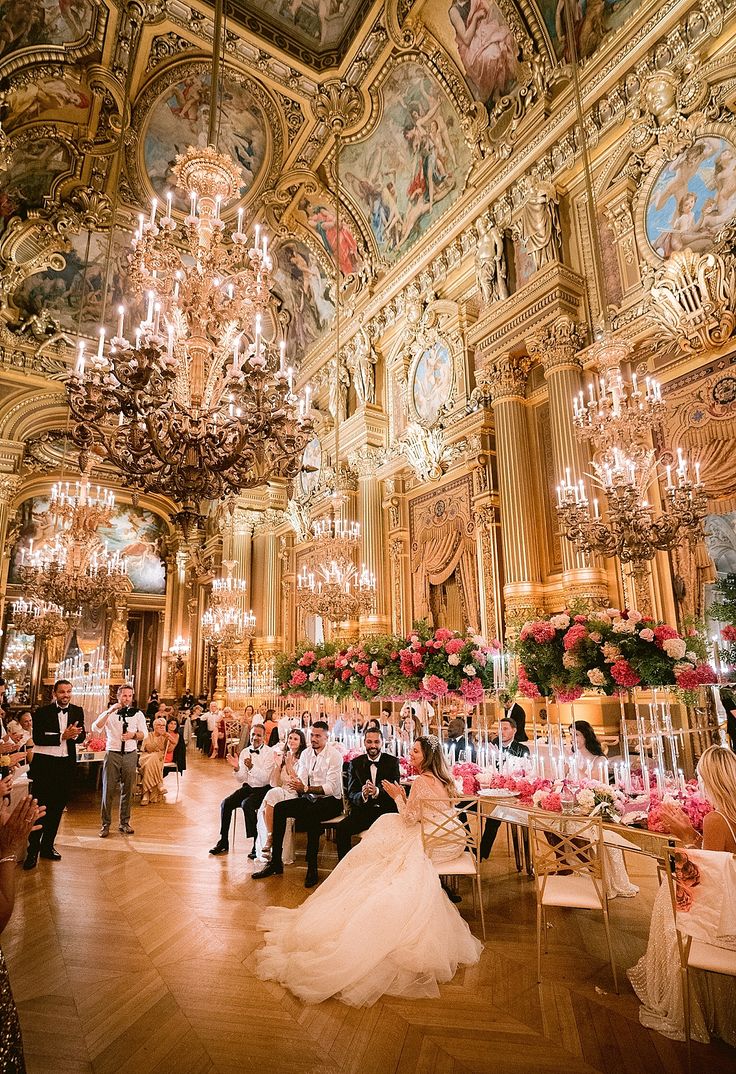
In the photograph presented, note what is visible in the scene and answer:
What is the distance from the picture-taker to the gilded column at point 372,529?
12.2m

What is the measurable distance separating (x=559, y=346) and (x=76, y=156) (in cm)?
1087

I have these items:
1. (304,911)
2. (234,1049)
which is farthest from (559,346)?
(234,1049)

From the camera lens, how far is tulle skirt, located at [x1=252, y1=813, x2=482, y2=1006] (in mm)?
3135

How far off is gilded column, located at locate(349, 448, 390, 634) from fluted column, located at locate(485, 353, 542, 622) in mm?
3639

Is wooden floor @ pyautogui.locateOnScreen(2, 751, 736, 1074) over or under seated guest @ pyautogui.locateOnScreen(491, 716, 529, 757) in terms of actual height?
under

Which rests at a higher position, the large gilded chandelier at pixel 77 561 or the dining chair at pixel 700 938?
the large gilded chandelier at pixel 77 561

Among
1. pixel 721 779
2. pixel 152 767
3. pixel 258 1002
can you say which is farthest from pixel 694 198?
pixel 152 767

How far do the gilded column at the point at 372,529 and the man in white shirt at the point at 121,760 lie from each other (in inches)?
226

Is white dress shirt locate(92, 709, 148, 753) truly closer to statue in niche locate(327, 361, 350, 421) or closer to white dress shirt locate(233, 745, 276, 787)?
white dress shirt locate(233, 745, 276, 787)

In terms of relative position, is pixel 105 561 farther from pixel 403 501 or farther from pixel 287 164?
pixel 287 164

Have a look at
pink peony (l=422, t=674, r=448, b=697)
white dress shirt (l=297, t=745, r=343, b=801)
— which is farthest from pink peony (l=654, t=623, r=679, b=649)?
white dress shirt (l=297, t=745, r=343, b=801)

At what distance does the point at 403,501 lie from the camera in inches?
494

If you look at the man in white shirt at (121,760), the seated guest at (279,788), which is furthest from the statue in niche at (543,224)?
the man in white shirt at (121,760)

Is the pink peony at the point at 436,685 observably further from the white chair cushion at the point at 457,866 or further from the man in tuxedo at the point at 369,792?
the white chair cushion at the point at 457,866
